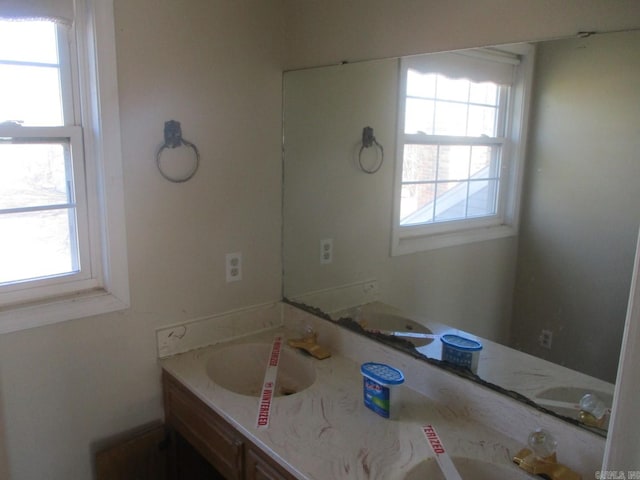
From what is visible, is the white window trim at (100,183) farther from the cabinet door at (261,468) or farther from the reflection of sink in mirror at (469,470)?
the reflection of sink in mirror at (469,470)

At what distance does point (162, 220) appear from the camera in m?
1.79

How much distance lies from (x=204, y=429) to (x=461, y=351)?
0.86 metres

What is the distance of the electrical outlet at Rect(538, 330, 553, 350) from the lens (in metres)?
1.34

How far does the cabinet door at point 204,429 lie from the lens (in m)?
1.50

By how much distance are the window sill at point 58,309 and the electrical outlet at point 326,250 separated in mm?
760

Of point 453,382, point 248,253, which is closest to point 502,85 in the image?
point 453,382

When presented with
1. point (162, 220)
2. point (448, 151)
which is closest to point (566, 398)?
point (448, 151)

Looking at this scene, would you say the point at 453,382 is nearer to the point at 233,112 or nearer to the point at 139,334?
the point at 139,334

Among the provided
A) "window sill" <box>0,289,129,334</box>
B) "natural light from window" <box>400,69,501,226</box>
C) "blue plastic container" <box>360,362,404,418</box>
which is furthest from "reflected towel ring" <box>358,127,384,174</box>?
"window sill" <box>0,289,129,334</box>

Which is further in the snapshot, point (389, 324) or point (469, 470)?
point (389, 324)

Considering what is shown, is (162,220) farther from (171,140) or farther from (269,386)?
(269,386)

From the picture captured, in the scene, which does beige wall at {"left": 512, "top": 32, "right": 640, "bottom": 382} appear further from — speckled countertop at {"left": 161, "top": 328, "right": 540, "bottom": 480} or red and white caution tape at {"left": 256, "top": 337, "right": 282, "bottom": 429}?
red and white caution tape at {"left": 256, "top": 337, "right": 282, "bottom": 429}

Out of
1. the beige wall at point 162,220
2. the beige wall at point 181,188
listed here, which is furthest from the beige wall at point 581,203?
the beige wall at point 162,220

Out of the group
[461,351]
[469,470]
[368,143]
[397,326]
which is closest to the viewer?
[469,470]
